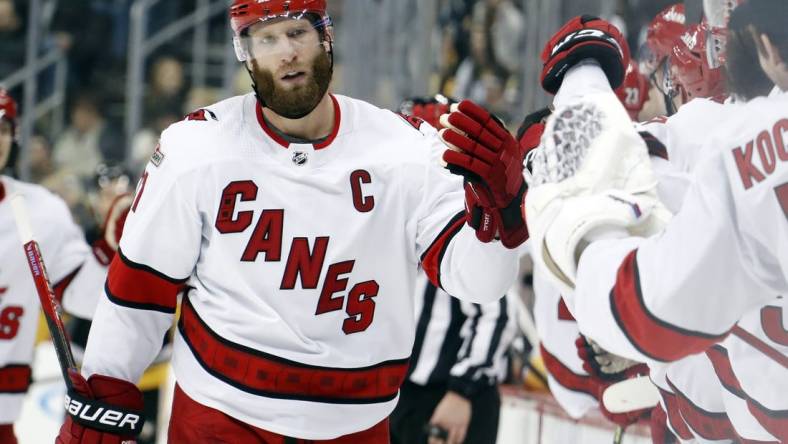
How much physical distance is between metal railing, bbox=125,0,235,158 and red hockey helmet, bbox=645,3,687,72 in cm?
385

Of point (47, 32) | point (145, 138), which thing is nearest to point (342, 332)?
point (145, 138)

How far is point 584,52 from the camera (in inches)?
57.9

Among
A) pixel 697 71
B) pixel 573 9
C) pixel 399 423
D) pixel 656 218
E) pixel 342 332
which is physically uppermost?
pixel 573 9

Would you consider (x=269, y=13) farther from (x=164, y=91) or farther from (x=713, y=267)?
(x=164, y=91)

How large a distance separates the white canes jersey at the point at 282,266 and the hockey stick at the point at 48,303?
78 mm

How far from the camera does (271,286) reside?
6.20 feet

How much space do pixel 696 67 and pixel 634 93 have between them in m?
0.57

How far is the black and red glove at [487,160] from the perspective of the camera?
1622mm

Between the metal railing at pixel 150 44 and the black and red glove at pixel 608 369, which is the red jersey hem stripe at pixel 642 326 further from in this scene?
the metal railing at pixel 150 44

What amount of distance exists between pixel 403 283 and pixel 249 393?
31 centimetres

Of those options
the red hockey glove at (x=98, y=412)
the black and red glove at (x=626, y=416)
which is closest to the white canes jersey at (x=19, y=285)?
the red hockey glove at (x=98, y=412)

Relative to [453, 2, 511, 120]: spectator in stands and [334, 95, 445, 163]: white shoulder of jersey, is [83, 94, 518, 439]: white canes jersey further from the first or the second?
[453, 2, 511, 120]: spectator in stands

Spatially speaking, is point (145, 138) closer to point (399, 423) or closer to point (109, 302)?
point (399, 423)

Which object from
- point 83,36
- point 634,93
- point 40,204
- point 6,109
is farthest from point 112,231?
point 83,36
